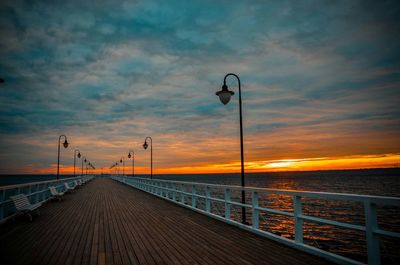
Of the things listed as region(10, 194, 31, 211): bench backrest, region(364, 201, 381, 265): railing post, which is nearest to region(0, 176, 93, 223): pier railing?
region(10, 194, 31, 211): bench backrest

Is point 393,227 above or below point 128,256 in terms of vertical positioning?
below

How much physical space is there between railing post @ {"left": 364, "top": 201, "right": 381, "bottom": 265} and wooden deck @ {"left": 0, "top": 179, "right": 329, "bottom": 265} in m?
1.00

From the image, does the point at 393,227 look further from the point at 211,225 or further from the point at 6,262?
the point at 6,262

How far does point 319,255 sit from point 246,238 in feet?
6.79

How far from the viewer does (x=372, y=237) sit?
4438 millimetres

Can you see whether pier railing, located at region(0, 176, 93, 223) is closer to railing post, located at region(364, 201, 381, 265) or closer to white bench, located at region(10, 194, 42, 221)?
white bench, located at region(10, 194, 42, 221)

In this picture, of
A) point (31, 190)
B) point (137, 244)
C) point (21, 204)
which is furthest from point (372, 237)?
point (31, 190)

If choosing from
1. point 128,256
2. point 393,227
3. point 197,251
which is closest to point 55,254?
point 128,256

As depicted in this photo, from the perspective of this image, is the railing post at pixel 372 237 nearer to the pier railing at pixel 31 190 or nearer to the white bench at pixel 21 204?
the pier railing at pixel 31 190

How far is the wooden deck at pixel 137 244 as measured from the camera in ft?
18.0

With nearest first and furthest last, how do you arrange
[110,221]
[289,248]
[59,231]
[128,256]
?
[128,256] < [289,248] < [59,231] < [110,221]

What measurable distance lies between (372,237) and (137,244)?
478 cm

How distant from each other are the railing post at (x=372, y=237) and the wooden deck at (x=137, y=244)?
997mm

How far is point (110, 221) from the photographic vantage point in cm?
988
